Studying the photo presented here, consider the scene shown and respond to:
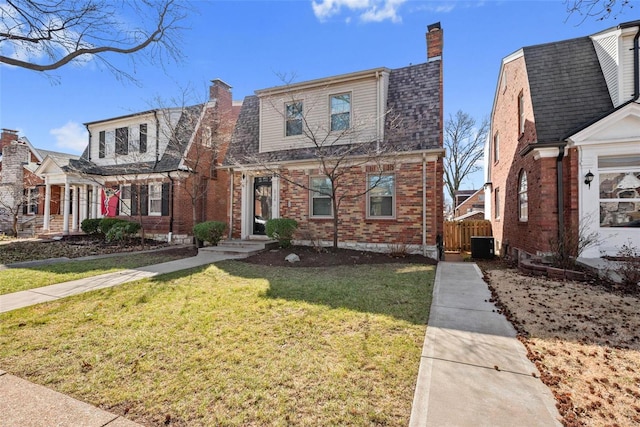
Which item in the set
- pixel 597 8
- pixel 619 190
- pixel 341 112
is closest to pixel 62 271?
pixel 341 112

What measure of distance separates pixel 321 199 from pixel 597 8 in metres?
8.19

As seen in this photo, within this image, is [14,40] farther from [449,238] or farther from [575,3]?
[449,238]

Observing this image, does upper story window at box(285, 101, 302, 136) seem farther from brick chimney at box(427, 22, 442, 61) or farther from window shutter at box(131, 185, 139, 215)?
window shutter at box(131, 185, 139, 215)

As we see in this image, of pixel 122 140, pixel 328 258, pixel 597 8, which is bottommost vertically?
pixel 328 258

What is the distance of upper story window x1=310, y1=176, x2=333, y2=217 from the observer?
10.8 metres

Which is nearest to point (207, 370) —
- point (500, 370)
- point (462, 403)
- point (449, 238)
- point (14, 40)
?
point (462, 403)

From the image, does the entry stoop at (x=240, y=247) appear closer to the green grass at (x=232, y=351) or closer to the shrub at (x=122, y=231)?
the green grass at (x=232, y=351)

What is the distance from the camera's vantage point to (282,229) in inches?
387

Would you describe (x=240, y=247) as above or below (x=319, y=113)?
below

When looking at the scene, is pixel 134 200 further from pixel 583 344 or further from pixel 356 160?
pixel 583 344

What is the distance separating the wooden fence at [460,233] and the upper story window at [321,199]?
669cm

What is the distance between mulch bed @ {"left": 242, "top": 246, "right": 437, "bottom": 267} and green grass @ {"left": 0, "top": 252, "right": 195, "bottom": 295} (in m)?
3.27

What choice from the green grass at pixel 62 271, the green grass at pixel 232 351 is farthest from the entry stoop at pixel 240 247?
the green grass at pixel 232 351

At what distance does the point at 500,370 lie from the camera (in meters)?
2.80
